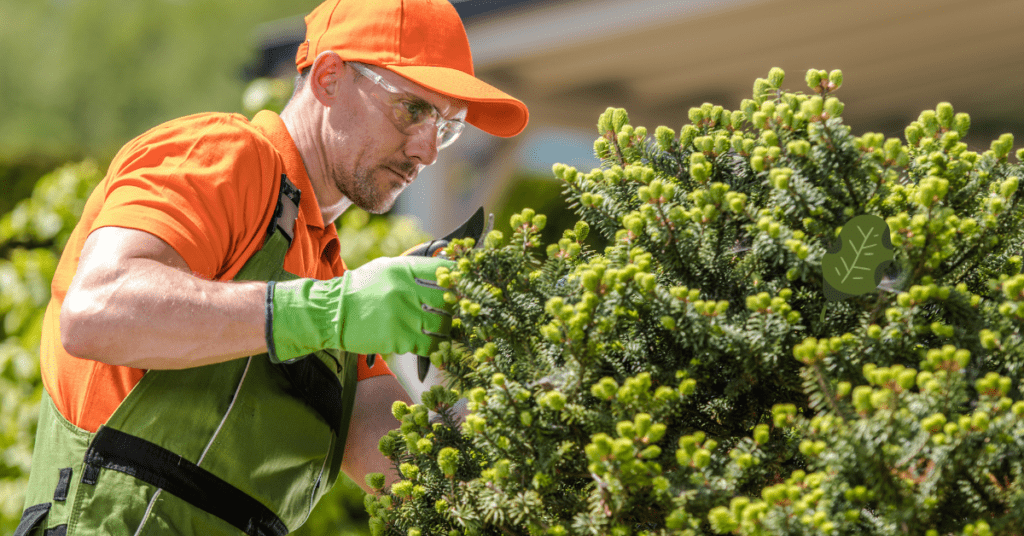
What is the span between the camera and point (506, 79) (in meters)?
5.21

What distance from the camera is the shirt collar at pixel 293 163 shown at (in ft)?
6.46

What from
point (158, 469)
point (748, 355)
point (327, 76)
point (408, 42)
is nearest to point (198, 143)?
point (327, 76)

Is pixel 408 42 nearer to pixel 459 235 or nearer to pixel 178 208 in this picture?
pixel 459 235

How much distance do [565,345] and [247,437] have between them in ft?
3.07

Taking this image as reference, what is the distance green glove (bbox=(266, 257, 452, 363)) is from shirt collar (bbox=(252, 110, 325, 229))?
0.52 meters

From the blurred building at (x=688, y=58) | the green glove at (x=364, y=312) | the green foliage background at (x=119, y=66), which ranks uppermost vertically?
the blurred building at (x=688, y=58)

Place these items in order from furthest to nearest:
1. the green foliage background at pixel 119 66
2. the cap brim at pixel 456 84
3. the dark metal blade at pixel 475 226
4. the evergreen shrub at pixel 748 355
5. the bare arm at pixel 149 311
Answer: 1. the green foliage background at pixel 119 66
2. the cap brim at pixel 456 84
3. the dark metal blade at pixel 475 226
4. the bare arm at pixel 149 311
5. the evergreen shrub at pixel 748 355

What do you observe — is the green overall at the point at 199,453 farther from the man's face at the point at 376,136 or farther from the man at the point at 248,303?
the man's face at the point at 376,136

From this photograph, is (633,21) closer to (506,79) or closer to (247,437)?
(506,79)

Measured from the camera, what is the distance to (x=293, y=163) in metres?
1.98

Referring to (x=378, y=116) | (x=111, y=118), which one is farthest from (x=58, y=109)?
(x=378, y=116)

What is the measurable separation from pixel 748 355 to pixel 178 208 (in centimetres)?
110

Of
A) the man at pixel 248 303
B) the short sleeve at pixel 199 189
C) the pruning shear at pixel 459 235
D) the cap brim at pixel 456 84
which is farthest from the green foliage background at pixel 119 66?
the pruning shear at pixel 459 235

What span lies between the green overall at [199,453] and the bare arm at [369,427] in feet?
0.61
